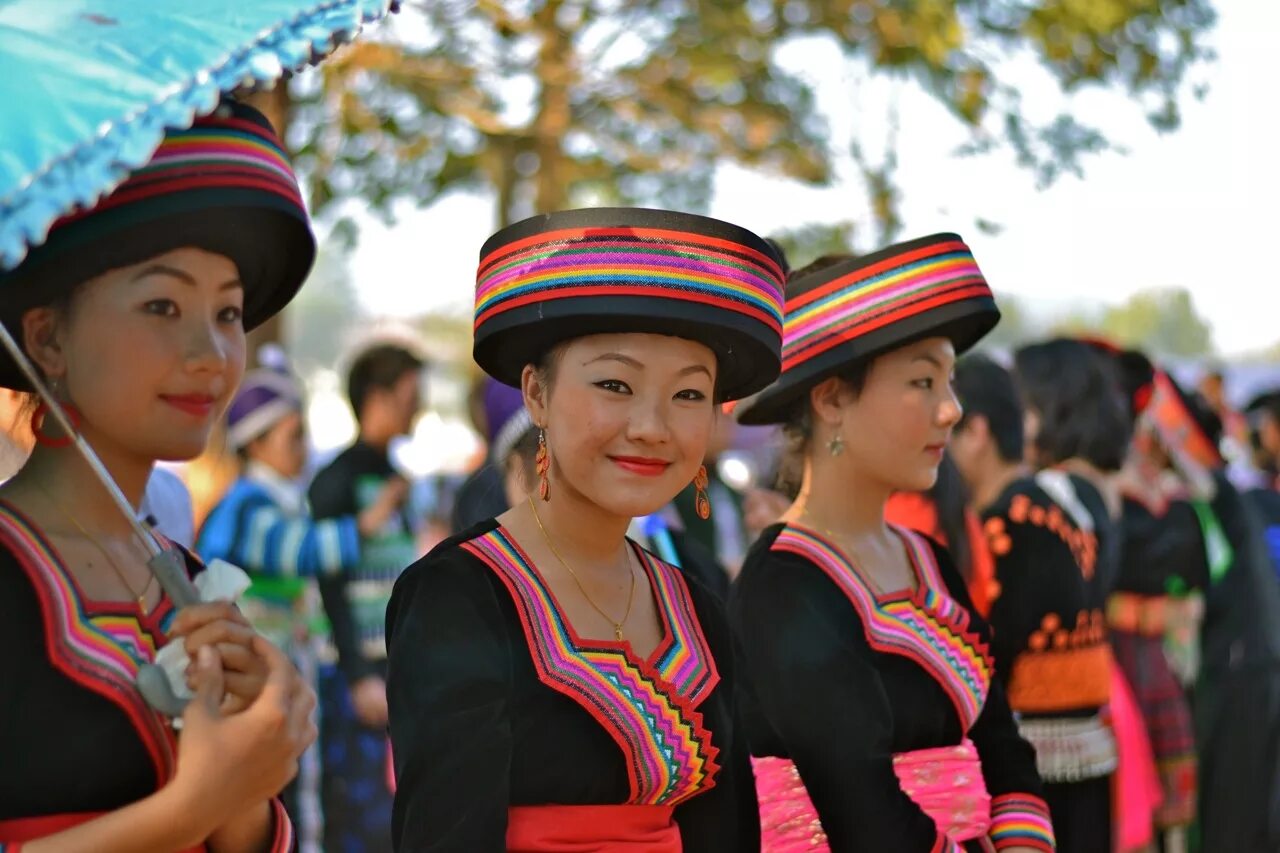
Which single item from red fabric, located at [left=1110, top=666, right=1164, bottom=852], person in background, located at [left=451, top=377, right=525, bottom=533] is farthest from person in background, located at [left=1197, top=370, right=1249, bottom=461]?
person in background, located at [left=451, top=377, right=525, bottom=533]

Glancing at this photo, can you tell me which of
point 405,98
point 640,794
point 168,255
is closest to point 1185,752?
point 640,794

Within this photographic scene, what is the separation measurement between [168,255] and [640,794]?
1.10m

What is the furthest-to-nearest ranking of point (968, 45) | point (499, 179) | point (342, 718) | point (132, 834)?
point (499, 179)
point (968, 45)
point (342, 718)
point (132, 834)

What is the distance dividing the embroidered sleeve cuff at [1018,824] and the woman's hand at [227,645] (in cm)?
194

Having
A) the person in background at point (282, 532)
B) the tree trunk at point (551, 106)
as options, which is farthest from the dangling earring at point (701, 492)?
the tree trunk at point (551, 106)

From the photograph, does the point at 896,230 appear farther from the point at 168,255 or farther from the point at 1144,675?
the point at 168,255

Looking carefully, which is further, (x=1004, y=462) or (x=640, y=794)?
(x=1004, y=462)

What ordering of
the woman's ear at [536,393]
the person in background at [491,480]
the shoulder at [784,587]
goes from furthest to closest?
the person in background at [491,480]
the shoulder at [784,587]
the woman's ear at [536,393]

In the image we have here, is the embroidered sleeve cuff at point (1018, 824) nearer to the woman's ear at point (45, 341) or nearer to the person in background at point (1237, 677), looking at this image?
the woman's ear at point (45, 341)

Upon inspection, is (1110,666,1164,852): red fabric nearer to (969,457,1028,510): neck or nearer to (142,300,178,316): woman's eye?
(969,457,1028,510): neck

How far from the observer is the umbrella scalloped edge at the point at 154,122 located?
1705 mm

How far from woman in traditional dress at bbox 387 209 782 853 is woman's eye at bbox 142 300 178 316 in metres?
0.56

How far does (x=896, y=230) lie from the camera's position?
1090 cm

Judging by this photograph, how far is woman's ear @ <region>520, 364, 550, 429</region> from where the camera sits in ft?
8.62
